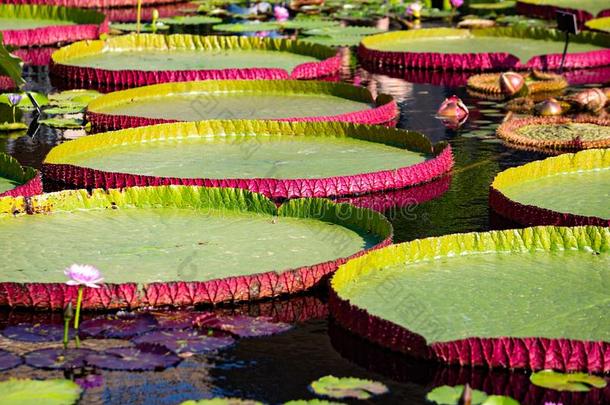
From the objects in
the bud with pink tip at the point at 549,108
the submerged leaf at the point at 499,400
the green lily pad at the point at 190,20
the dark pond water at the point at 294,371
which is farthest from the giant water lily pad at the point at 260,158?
the green lily pad at the point at 190,20

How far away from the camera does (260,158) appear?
838 cm

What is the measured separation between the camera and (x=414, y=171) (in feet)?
26.1

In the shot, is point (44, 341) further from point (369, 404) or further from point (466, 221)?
point (466, 221)

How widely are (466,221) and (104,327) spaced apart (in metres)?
2.48

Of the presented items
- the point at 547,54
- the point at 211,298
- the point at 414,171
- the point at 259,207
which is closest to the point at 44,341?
the point at 211,298

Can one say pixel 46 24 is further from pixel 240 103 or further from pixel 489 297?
pixel 489 297

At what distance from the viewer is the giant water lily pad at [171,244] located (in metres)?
5.68

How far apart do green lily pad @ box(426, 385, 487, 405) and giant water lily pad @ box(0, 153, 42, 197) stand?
126 inches

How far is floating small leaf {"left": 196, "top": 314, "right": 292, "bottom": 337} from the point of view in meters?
5.48

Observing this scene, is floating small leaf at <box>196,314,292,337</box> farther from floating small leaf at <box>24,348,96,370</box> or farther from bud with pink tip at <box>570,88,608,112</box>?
bud with pink tip at <box>570,88,608,112</box>

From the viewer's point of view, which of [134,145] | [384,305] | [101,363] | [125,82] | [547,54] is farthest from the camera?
[547,54]

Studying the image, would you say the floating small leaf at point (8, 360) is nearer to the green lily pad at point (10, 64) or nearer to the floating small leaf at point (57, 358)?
the floating small leaf at point (57, 358)

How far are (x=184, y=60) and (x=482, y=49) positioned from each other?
3.06m

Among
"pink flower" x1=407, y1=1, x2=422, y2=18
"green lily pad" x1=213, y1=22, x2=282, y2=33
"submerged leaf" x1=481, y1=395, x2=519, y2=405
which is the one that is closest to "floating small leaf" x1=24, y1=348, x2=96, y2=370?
"submerged leaf" x1=481, y1=395, x2=519, y2=405
